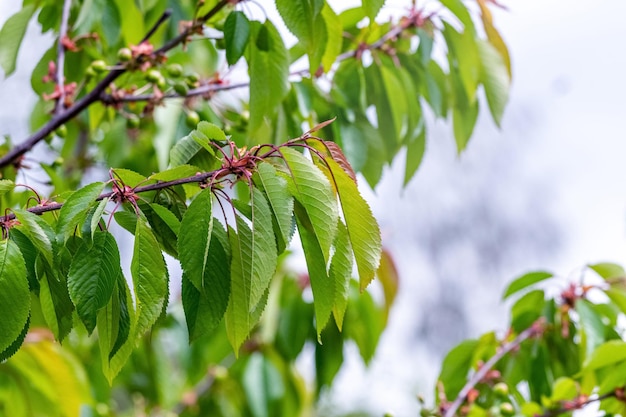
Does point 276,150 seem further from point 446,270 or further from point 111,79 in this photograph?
point 446,270

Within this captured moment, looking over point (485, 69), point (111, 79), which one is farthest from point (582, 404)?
point (111, 79)

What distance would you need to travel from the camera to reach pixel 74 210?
1012mm

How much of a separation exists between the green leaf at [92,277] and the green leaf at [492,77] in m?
1.23

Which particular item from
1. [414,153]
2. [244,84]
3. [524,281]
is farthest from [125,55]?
[524,281]

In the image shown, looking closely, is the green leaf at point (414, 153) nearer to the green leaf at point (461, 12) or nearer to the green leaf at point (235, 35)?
the green leaf at point (461, 12)

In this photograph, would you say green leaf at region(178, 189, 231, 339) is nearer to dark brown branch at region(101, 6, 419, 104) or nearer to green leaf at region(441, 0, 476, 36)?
dark brown branch at region(101, 6, 419, 104)

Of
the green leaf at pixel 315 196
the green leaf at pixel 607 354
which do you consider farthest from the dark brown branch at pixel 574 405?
the green leaf at pixel 315 196

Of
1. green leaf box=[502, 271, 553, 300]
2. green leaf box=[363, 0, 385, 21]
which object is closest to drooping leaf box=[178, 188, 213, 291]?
green leaf box=[363, 0, 385, 21]

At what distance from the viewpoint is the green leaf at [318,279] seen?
1.07 meters

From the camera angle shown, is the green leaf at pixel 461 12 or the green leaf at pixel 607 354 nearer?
the green leaf at pixel 607 354

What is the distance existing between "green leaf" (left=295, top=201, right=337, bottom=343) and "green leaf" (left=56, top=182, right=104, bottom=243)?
0.81ft

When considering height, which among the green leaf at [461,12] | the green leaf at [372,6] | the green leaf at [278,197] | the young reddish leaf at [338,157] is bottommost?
the green leaf at [278,197]

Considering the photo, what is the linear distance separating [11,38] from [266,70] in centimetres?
65

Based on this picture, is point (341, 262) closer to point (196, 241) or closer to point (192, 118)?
point (196, 241)
